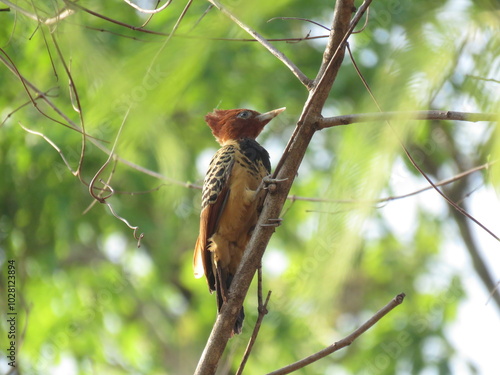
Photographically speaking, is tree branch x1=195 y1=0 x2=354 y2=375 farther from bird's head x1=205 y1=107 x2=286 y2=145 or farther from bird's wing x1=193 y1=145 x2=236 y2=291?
bird's head x1=205 y1=107 x2=286 y2=145

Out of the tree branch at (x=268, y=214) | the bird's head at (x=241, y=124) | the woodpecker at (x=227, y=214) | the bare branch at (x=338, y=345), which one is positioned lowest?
the bare branch at (x=338, y=345)

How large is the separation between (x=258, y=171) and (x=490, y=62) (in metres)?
3.16

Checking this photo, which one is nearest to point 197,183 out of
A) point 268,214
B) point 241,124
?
point 241,124

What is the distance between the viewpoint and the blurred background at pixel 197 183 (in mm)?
1077

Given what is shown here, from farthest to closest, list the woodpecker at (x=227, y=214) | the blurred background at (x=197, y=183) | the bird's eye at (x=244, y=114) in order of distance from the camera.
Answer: the bird's eye at (x=244, y=114)
the woodpecker at (x=227, y=214)
the blurred background at (x=197, y=183)

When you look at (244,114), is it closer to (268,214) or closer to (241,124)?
(241,124)

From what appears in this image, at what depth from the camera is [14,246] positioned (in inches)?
271

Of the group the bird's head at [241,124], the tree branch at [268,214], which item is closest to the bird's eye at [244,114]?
the bird's head at [241,124]

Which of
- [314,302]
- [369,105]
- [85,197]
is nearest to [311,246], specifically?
[314,302]

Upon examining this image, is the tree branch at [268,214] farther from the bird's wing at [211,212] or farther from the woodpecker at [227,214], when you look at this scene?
the bird's wing at [211,212]

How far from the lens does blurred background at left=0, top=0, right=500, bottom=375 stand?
3.53 feet

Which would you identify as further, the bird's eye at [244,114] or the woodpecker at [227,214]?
the bird's eye at [244,114]

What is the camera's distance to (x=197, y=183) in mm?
6293

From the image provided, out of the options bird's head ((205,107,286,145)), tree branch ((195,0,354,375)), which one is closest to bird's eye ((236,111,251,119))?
bird's head ((205,107,286,145))
